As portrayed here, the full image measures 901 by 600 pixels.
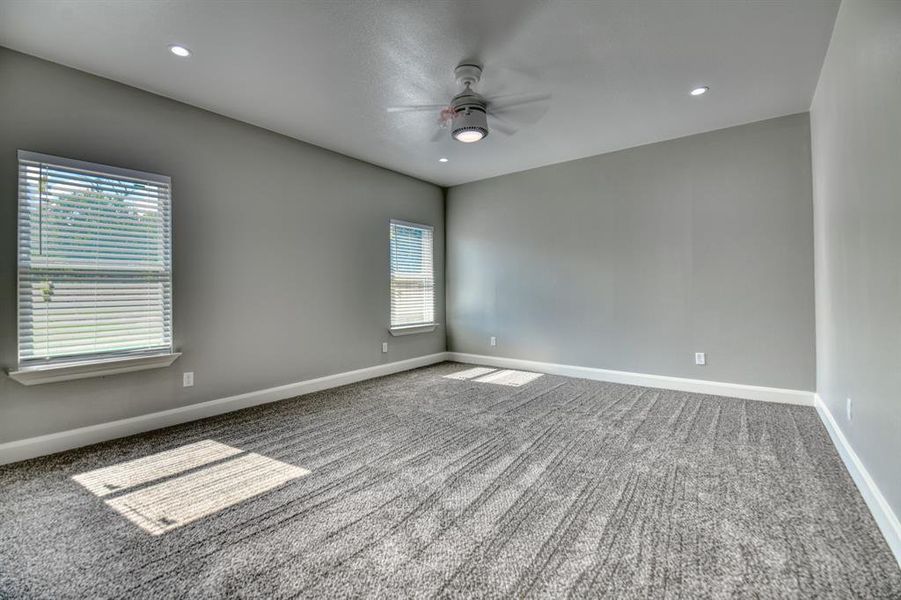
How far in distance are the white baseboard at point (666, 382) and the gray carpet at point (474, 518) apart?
550 millimetres

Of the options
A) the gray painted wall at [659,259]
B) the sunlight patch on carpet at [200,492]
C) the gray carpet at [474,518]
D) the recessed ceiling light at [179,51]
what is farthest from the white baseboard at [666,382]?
the recessed ceiling light at [179,51]

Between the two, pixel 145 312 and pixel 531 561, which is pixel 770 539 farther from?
pixel 145 312

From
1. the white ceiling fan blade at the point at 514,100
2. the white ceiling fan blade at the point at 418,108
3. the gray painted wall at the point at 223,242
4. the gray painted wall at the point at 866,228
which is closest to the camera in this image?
the gray painted wall at the point at 866,228

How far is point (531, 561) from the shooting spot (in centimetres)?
162

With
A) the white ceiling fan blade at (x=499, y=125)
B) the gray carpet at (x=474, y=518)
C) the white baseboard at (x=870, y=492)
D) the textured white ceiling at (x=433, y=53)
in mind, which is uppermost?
the white ceiling fan blade at (x=499, y=125)

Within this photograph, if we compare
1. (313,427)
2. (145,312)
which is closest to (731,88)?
(313,427)

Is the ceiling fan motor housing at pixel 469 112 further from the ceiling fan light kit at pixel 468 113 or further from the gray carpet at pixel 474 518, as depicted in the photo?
the gray carpet at pixel 474 518

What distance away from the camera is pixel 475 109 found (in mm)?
3127

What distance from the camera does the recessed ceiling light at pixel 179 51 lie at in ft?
8.52

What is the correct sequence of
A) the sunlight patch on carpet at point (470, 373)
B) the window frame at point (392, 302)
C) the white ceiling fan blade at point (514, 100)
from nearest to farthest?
the white ceiling fan blade at point (514, 100)
the sunlight patch on carpet at point (470, 373)
the window frame at point (392, 302)

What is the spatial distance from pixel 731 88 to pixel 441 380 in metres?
3.90

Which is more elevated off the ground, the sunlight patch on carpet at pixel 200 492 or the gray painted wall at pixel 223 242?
→ the gray painted wall at pixel 223 242

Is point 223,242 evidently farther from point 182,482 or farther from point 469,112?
point 469,112

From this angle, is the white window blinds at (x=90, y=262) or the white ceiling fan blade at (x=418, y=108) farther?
the white ceiling fan blade at (x=418, y=108)
